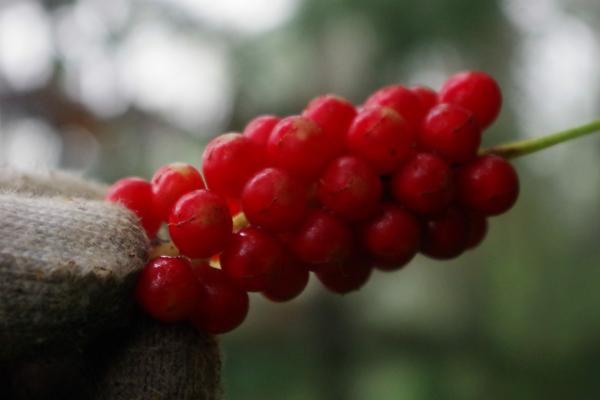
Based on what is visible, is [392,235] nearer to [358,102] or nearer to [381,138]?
[381,138]

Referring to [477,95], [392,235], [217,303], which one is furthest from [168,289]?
[477,95]

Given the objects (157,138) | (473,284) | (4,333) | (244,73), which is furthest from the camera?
(157,138)

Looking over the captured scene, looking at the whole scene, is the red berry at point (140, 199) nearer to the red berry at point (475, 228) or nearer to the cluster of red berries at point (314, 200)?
the cluster of red berries at point (314, 200)

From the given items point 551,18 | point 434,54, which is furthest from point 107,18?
point 551,18

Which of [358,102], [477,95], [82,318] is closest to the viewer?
[82,318]

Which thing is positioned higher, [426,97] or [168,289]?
[426,97]

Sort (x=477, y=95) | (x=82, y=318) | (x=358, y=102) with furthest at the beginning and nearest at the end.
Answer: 1. (x=358, y=102)
2. (x=477, y=95)
3. (x=82, y=318)

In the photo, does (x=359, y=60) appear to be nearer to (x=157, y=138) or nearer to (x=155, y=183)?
(x=157, y=138)
